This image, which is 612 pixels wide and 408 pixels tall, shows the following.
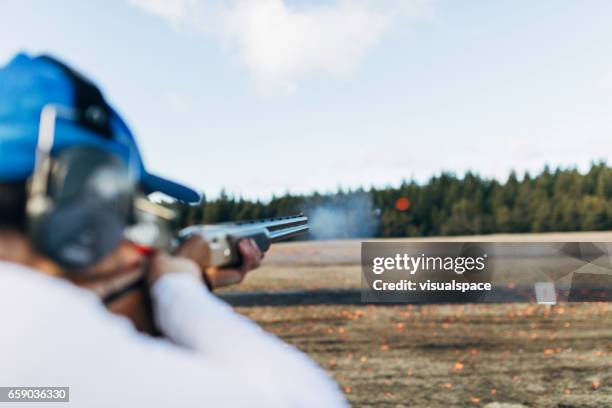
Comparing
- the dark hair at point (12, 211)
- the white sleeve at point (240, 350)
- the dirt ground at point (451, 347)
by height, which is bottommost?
the dirt ground at point (451, 347)

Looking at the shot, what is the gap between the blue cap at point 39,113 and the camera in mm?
738

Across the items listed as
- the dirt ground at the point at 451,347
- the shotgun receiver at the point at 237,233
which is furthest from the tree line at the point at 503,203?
the shotgun receiver at the point at 237,233

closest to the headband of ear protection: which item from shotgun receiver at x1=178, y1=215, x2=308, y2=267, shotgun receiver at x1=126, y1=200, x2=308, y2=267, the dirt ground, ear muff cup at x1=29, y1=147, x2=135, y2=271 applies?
ear muff cup at x1=29, y1=147, x2=135, y2=271

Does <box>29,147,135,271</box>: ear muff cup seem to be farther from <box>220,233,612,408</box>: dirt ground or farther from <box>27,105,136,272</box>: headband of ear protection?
<box>220,233,612,408</box>: dirt ground

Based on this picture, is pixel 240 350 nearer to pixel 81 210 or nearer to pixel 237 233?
pixel 81 210

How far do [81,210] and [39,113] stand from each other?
0.14 metres

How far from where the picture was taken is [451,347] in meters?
6.80

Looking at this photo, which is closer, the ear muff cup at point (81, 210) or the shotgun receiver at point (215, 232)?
the ear muff cup at point (81, 210)

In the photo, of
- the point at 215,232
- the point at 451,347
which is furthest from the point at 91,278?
the point at 451,347

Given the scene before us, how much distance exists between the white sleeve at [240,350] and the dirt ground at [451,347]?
4580mm

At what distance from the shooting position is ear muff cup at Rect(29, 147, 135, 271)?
69 cm

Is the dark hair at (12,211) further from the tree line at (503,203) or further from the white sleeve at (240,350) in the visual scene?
the tree line at (503,203)

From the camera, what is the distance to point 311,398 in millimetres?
737

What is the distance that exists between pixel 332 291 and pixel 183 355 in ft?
35.1
